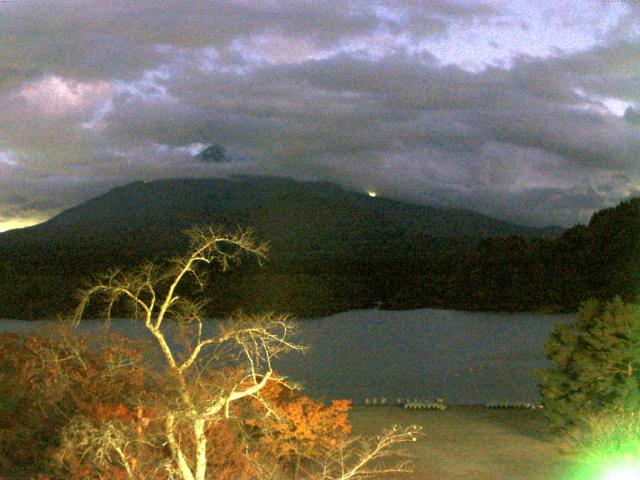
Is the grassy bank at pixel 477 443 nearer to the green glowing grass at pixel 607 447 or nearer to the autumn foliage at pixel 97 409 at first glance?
the green glowing grass at pixel 607 447

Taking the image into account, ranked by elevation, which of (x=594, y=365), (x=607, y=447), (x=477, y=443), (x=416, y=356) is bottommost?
(x=416, y=356)

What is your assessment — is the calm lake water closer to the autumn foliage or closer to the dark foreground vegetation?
the autumn foliage

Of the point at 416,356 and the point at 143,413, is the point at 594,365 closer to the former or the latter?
the point at 143,413

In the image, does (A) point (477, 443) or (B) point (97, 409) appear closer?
(B) point (97, 409)

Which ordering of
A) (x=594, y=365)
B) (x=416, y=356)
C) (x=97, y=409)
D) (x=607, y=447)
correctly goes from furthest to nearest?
1. (x=416, y=356)
2. (x=594, y=365)
3. (x=607, y=447)
4. (x=97, y=409)

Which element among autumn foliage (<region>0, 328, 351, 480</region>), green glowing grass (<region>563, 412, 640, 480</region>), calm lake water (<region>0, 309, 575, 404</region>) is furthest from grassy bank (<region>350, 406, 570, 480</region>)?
calm lake water (<region>0, 309, 575, 404</region>)

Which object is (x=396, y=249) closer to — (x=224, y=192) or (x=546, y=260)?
(x=546, y=260)

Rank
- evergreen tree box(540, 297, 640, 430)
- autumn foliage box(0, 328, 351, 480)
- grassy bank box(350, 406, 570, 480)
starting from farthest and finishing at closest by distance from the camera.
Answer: evergreen tree box(540, 297, 640, 430), grassy bank box(350, 406, 570, 480), autumn foliage box(0, 328, 351, 480)

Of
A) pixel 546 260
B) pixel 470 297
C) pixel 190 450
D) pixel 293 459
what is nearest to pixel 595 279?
pixel 546 260

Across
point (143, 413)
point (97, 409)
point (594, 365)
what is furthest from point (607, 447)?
point (97, 409)
